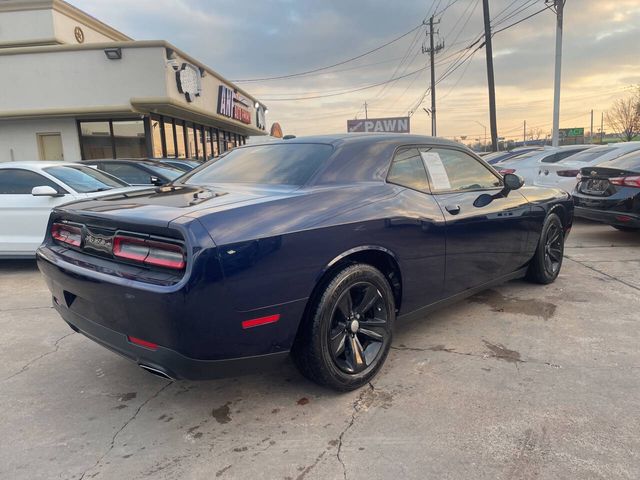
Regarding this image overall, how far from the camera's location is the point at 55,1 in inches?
716

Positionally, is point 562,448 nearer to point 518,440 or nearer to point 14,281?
point 518,440

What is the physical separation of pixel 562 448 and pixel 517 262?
2.27 m

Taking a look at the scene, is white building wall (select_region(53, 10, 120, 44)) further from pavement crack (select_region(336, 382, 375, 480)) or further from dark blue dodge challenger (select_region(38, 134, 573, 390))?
pavement crack (select_region(336, 382, 375, 480))

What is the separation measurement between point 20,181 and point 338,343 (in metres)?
5.38

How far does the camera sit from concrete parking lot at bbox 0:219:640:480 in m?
2.21

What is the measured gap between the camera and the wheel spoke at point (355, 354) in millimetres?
2816

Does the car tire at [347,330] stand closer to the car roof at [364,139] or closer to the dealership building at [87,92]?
the car roof at [364,139]

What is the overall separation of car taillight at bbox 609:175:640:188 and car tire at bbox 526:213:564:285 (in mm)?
2311

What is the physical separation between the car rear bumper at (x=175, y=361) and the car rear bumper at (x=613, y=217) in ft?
19.6

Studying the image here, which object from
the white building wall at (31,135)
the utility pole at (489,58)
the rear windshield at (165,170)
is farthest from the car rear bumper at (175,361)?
the utility pole at (489,58)

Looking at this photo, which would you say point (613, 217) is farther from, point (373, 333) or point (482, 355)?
point (373, 333)

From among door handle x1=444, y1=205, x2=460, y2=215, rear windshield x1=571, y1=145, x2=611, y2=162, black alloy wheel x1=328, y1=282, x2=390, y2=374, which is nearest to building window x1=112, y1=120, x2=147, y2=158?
rear windshield x1=571, y1=145, x2=611, y2=162

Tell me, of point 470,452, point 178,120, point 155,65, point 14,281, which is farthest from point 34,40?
point 470,452

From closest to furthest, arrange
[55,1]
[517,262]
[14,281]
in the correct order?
[517,262], [14,281], [55,1]
